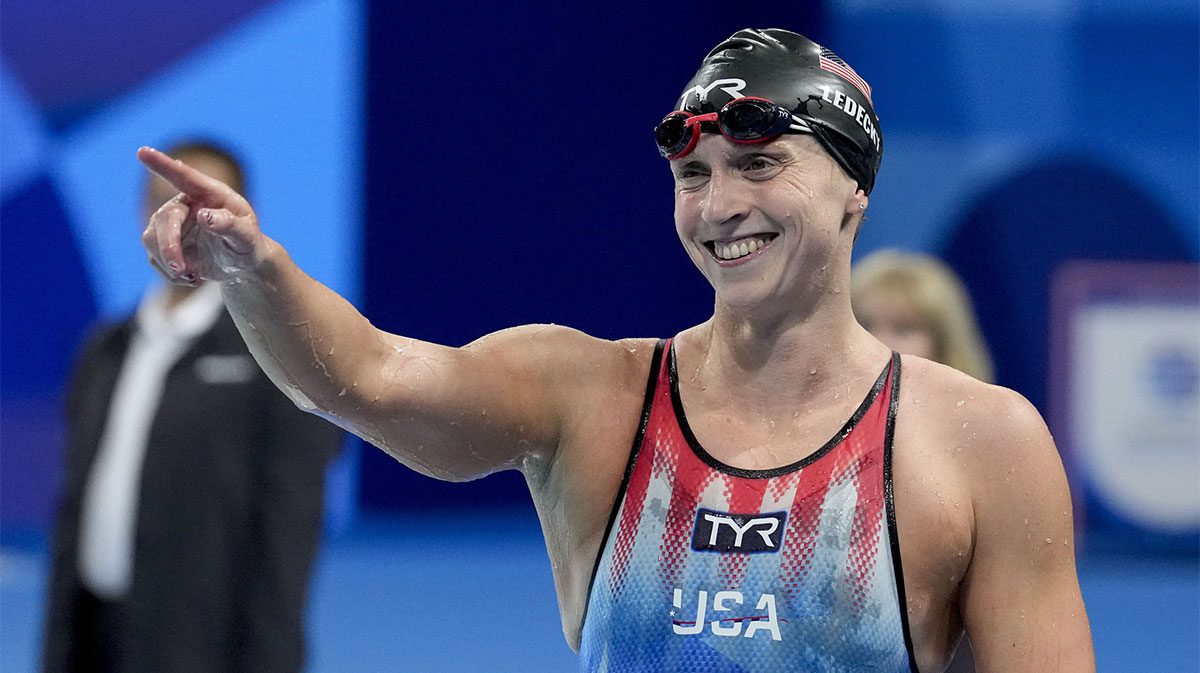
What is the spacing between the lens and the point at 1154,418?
10.9 m

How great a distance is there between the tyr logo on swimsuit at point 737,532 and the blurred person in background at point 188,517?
2257mm

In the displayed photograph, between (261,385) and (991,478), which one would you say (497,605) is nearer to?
(261,385)

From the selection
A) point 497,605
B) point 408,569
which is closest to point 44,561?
point 408,569

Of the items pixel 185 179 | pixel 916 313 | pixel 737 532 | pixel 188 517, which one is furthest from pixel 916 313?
pixel 185 179

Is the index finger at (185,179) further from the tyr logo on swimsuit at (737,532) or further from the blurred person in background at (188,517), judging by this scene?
the blurred person in background at (188,517)

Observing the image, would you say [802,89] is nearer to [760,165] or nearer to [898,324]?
[760,165]

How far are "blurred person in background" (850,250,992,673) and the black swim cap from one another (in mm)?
2140

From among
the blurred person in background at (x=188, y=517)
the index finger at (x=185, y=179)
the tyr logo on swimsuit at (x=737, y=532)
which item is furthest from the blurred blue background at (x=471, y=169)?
the index finger at (x=185, y=179)

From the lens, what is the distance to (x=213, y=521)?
15.4 ft

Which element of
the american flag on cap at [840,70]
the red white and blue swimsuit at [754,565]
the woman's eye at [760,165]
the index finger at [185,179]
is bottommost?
the red white and blue swimsuit at [754,565]

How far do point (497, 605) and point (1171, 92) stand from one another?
20.3 ft

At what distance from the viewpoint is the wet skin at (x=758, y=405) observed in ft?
8.84

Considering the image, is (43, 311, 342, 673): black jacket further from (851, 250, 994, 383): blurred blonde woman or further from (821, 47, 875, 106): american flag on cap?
(821, 47, 875, 106): american flag on cap

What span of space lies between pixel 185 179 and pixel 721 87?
1.02m
